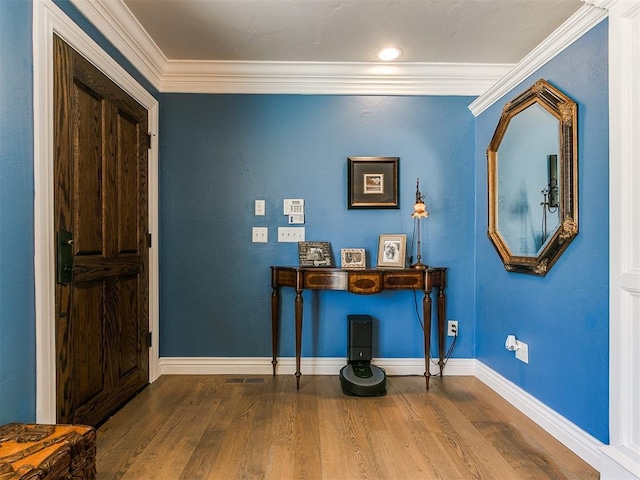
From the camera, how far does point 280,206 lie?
2.80m

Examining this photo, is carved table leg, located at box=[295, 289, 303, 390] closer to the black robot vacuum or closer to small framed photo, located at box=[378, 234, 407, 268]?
the black robot vacuum

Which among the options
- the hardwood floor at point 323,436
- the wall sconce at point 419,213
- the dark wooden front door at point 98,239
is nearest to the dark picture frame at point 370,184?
the wall sconce at point 419,213

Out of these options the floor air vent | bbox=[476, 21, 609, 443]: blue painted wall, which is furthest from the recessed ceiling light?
the floor air vent

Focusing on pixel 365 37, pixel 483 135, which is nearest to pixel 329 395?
pixel 483 135

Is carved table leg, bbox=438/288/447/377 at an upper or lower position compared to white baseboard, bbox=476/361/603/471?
upper

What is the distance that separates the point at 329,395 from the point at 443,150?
6.53ft

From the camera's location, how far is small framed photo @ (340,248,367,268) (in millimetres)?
2693

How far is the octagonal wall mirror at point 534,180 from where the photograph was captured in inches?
70.9

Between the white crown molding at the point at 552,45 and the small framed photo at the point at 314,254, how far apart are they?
157cm

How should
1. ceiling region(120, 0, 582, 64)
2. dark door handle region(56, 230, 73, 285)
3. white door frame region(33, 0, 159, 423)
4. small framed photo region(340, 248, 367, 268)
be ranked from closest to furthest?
white door frame region(33, 0, 159, 423) → dark door handle region(56, 230, 73, 285) → ceiling region(120, 0, 582, 64) → small framed photo region(340, 248, 367, 268)

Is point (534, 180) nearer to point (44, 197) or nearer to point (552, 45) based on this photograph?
point (552, 45)

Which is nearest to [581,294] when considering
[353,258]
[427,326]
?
[427,326]

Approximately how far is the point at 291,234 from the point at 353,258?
A: 508 millimetres

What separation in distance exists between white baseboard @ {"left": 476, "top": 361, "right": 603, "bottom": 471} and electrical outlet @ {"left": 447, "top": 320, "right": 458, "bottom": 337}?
0.32 metres
